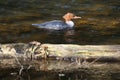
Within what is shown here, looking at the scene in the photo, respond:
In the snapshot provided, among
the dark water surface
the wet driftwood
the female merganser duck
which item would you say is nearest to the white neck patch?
the female merganser duck

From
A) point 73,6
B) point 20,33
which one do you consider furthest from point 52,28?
point 73,6

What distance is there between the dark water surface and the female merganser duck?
0.21 metres

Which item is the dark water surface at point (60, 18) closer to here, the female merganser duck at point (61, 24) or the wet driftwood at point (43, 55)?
the female merganser duck at point (61, 24)

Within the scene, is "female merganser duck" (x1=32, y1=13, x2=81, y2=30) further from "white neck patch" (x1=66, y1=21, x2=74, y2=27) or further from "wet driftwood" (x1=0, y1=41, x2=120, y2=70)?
"wet driftwood" (x1=0, y1=41, x2=120, y2=70)

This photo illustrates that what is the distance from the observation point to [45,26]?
41.7ft

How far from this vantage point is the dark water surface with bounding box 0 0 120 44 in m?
11.3

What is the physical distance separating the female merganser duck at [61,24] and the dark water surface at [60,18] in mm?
208

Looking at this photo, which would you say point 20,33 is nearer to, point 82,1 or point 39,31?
point 39,31

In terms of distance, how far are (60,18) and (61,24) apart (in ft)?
4.25

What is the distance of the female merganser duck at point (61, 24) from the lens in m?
12.7

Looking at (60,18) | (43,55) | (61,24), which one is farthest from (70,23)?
(43,55)

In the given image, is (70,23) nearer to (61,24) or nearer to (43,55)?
(61,24)

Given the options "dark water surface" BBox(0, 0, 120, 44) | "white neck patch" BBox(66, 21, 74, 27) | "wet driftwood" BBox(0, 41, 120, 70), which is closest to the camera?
"wet driftwood" BBox(0, 41, 120, 70)

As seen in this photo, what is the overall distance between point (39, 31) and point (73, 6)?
390cm
